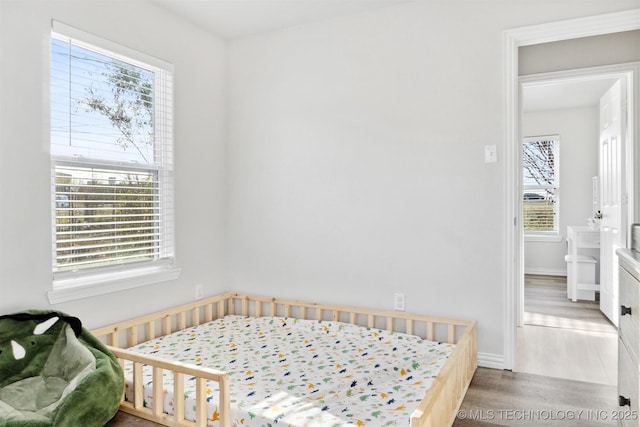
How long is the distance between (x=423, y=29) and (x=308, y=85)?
909mm

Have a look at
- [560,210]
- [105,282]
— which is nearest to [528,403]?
[105,282]

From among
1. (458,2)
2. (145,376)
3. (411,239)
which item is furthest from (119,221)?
(458,2)

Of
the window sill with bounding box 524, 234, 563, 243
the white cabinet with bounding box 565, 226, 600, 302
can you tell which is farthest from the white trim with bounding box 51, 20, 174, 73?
the window sill with bounding box 524, 234, 563, 243

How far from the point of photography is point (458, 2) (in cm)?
282

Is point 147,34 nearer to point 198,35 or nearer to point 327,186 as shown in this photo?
point 198,35

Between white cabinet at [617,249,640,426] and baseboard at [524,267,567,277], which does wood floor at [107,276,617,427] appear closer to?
white cabinet at [617,249,640,426]

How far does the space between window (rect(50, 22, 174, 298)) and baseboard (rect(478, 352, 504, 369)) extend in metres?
2.18

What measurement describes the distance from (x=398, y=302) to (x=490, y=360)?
671 mm

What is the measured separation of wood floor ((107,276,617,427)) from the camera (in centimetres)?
211

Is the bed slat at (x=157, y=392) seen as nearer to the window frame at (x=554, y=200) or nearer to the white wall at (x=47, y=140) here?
the white wall at (x=47, y=140)

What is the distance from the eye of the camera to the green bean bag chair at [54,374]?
171cm

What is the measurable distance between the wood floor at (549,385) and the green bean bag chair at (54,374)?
0.28 meters

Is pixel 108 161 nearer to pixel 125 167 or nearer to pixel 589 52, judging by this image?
pixel 125 167

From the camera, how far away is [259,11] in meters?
3.10
